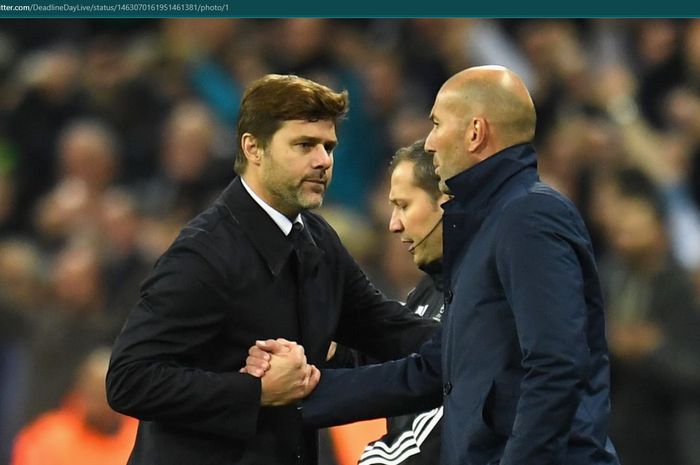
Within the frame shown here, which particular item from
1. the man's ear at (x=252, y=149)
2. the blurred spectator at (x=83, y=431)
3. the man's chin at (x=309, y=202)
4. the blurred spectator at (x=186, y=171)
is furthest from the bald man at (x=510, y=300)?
the blurred spectator at (x=186, y=171)

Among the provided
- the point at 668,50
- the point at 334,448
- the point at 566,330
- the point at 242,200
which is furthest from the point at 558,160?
the point at 566,330

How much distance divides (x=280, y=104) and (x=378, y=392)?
0.65m

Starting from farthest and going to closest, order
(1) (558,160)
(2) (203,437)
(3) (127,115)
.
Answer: (3) (127,115)
(1) (558,160)
(2) (203,437)

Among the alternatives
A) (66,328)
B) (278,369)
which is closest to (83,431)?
(66,328)

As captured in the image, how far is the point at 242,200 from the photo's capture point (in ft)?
9.41

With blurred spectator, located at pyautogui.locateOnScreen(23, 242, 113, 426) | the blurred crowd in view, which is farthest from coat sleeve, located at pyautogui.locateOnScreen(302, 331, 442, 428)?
blurred spectator, located at pyautogui.locateOnScreen(23, 242, 113, 426)

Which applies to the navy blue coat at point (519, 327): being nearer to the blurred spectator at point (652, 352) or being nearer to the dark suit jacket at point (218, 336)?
the dark suit jacket at point (218, 336)

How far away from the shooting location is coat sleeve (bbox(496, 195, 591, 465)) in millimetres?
2314

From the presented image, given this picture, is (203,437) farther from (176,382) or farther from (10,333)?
(10,333)

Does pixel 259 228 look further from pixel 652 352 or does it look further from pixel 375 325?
pixel 652 352

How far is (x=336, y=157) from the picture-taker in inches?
234

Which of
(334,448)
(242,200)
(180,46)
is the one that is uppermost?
(180,46)

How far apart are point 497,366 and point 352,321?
78cm

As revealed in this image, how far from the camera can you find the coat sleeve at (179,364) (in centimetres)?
267
